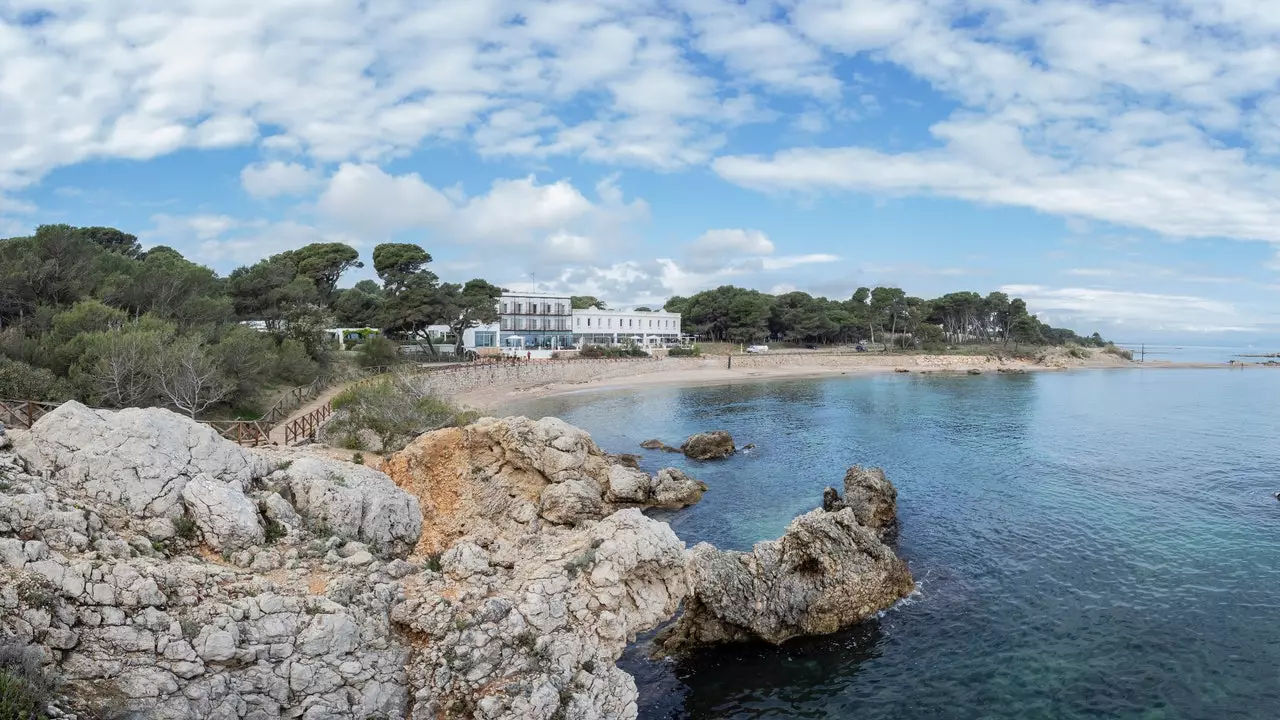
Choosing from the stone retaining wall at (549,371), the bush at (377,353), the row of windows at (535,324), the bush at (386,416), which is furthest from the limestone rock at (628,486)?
the row of windows at (535,324)

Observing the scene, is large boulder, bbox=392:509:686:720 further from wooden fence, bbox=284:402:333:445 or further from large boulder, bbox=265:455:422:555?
wooden fence, bbox=284:402:333:445

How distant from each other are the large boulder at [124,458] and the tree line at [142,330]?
17.3 m

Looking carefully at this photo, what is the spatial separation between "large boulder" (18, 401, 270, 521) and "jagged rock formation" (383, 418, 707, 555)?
297 inches

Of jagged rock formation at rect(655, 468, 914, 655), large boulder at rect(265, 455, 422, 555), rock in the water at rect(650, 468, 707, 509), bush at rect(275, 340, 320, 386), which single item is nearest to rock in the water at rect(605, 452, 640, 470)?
rock in the water at rect(650, 468, 707, 509)

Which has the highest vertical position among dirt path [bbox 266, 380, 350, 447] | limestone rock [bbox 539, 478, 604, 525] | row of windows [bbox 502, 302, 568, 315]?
row of windows [bbox 502, 302, 568, 315]

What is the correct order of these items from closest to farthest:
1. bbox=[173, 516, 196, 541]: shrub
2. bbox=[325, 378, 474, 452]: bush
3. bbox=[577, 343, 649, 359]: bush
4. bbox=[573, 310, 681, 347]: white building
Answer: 1. bbox=[173, 516, 196, 541]: shrub
2. bbox=[325, 378, 474, 452]: bush
3. bbox=[577, 343, 649, 359]: bush
4. bbox=[573, 310, 681, 347]: white building

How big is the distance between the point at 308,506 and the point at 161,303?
36.2m

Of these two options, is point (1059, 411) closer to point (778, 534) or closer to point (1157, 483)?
point (1157, 483)

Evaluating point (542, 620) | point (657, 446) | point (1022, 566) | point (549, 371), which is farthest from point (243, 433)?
point (549, 371)

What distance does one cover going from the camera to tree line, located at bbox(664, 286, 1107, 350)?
125 metres

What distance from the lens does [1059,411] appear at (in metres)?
59.3

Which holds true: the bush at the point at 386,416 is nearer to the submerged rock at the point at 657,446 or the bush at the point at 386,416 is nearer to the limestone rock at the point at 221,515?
the submerged rock at the point at 657,446

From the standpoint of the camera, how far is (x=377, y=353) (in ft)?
205

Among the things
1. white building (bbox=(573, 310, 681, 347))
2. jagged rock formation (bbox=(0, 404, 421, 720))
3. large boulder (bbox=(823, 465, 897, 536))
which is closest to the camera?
jagged rock formation (bbox=(0, 404, 421, 720))
